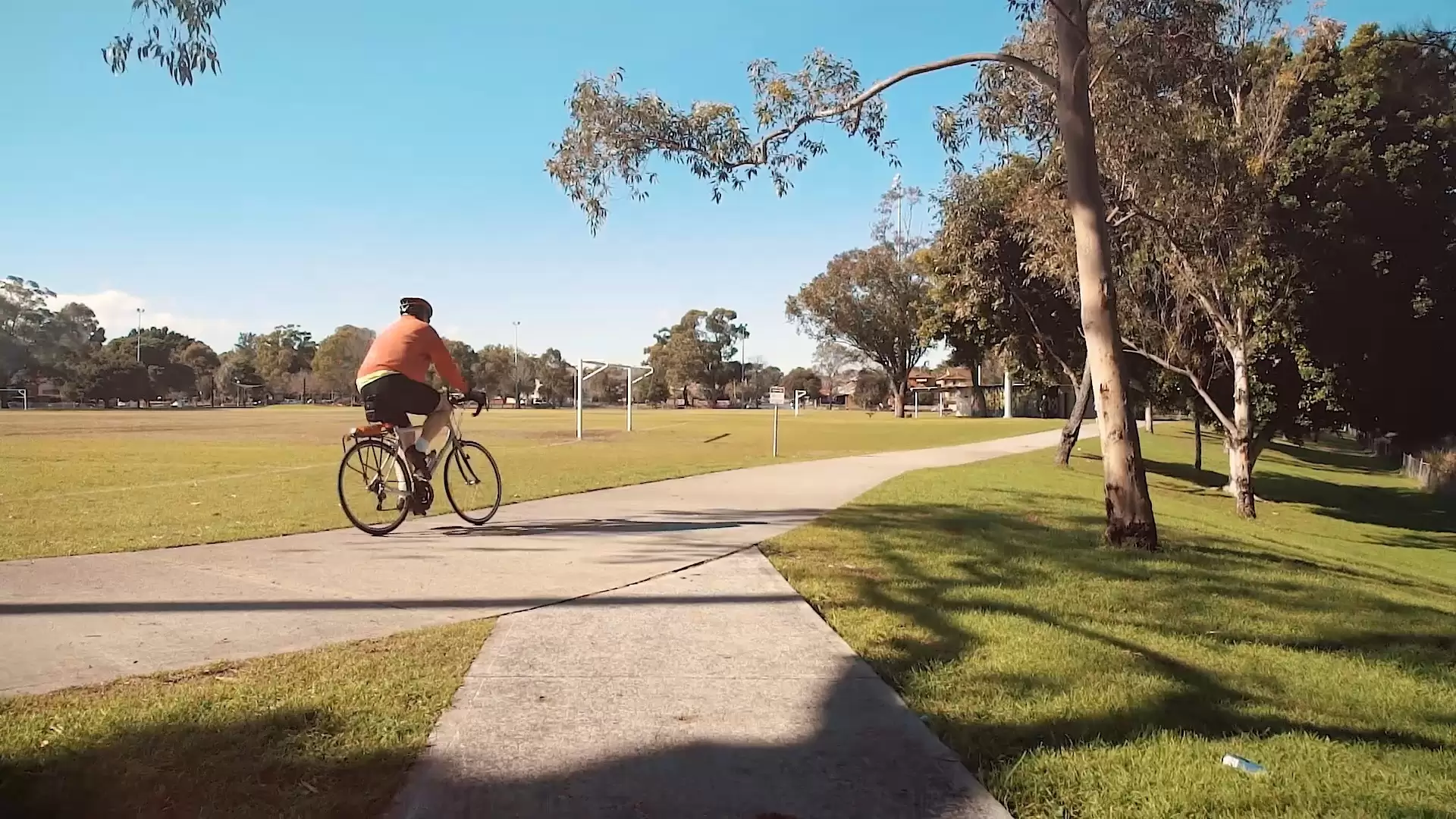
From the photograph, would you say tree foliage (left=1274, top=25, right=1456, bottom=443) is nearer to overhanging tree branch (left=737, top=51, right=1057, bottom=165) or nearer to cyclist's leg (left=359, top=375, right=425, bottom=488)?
overhanging tree branch (left=737, top=51, right=1057, bottom=165)

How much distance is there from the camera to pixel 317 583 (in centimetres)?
596

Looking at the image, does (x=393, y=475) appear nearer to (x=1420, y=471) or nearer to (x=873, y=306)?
(x=1420, y=471)

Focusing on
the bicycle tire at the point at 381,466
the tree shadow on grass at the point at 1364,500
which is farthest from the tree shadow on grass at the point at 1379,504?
the bicycle tire at the point at 381,466

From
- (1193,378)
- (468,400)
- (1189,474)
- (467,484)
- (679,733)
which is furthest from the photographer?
(1189,474)

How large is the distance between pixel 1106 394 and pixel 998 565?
7.81 feet

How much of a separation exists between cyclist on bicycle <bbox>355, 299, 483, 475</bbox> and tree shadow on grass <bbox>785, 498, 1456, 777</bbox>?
133 inches

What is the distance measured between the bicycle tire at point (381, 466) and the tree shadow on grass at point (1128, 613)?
3.46 metres

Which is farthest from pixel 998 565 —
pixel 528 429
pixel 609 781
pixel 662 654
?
pixel 528 429

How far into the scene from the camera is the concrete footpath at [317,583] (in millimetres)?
4434

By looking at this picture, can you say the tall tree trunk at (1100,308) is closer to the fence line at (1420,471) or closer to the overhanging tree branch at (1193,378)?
the overhanging tree branch at (1193,378)

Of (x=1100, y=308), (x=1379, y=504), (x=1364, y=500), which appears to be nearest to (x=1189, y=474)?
(x=1364, y=500)

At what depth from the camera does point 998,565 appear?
712 cm

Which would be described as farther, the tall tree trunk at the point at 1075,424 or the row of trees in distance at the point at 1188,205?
the tall tree trunk at the point at 1075,424

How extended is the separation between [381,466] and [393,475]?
5.0 inches
